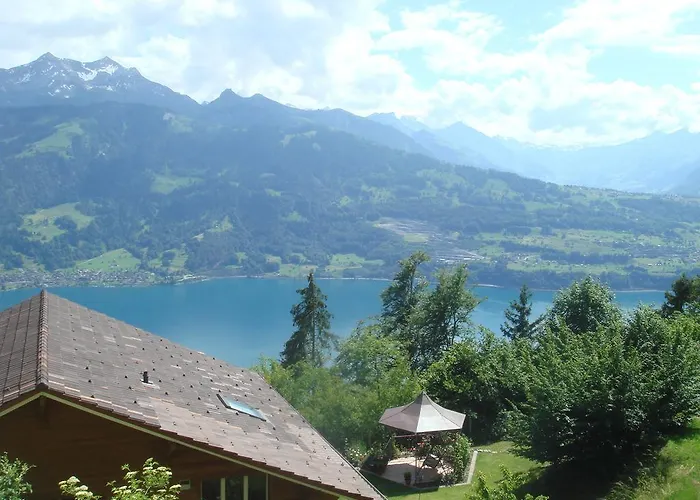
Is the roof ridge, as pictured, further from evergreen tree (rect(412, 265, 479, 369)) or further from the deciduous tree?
evergreen tree (rect(412, 265, 479, 369))

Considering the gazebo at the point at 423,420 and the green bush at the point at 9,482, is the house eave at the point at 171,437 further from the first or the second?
the gazebo at the point at 423,420

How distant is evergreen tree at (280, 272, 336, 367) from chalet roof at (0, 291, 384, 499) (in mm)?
33318

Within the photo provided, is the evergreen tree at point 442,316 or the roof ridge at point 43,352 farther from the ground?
the roof ridge at point 43,352

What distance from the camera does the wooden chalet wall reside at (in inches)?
350

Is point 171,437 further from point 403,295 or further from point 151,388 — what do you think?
point 403,295

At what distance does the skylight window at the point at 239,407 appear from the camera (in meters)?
13.1

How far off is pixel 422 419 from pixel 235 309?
404ft

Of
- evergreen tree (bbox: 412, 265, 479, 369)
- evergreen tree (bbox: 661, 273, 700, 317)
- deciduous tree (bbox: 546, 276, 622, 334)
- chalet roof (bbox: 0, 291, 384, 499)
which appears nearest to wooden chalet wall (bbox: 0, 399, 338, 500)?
chalet roof (bbox: 0, 291, 384, 499)

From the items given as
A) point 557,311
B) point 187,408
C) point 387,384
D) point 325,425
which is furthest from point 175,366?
point 557,311

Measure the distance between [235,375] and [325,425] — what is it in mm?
11610

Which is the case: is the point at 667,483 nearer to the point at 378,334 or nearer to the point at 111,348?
the point at 111,348

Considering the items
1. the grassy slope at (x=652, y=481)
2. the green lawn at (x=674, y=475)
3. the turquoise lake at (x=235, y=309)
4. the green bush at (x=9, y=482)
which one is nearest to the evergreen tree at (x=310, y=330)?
the grassy slope at (x=652, y=481)

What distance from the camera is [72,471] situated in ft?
30.0

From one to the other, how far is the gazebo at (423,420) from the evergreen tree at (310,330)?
25278mm
